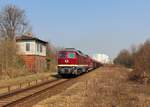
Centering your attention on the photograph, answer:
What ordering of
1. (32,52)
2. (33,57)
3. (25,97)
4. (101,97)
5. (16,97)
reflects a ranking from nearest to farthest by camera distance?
(101,97) → (25,97) → (16,97) → (33,57) → (32,52)

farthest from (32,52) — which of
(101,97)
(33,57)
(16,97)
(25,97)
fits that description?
(101,97)

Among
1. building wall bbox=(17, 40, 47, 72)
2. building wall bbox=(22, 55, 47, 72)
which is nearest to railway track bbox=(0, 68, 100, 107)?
building wall bbox=(17, 40, 47, 72)

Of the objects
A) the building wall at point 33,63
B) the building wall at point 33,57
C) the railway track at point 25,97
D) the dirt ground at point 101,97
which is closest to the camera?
the dirt ground at point 101,97

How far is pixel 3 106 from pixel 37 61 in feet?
138

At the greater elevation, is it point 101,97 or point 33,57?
point 33,57

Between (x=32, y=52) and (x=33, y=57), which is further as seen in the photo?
(x=32, y=52)

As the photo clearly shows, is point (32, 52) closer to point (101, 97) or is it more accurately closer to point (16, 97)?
point (16, 97)

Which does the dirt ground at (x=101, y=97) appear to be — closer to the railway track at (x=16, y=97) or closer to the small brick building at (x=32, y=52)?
the railway track at (x=16, y=97)

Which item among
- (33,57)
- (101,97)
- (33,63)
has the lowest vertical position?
(101,97)

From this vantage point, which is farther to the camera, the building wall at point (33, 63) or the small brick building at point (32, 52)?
the small brick building at point (32, 52)

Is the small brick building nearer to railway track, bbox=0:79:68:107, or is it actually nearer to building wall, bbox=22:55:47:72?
building wall, bbox=22:55:47:72

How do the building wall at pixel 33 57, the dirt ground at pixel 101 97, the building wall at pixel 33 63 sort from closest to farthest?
the dirt ground at pixel 101 97
the building wall at pixel 33 63
the building wall at pixel 33 57

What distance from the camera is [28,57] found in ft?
182

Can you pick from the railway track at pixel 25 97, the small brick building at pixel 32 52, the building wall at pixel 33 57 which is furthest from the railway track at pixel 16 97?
the small brick building at pixel 32 52
